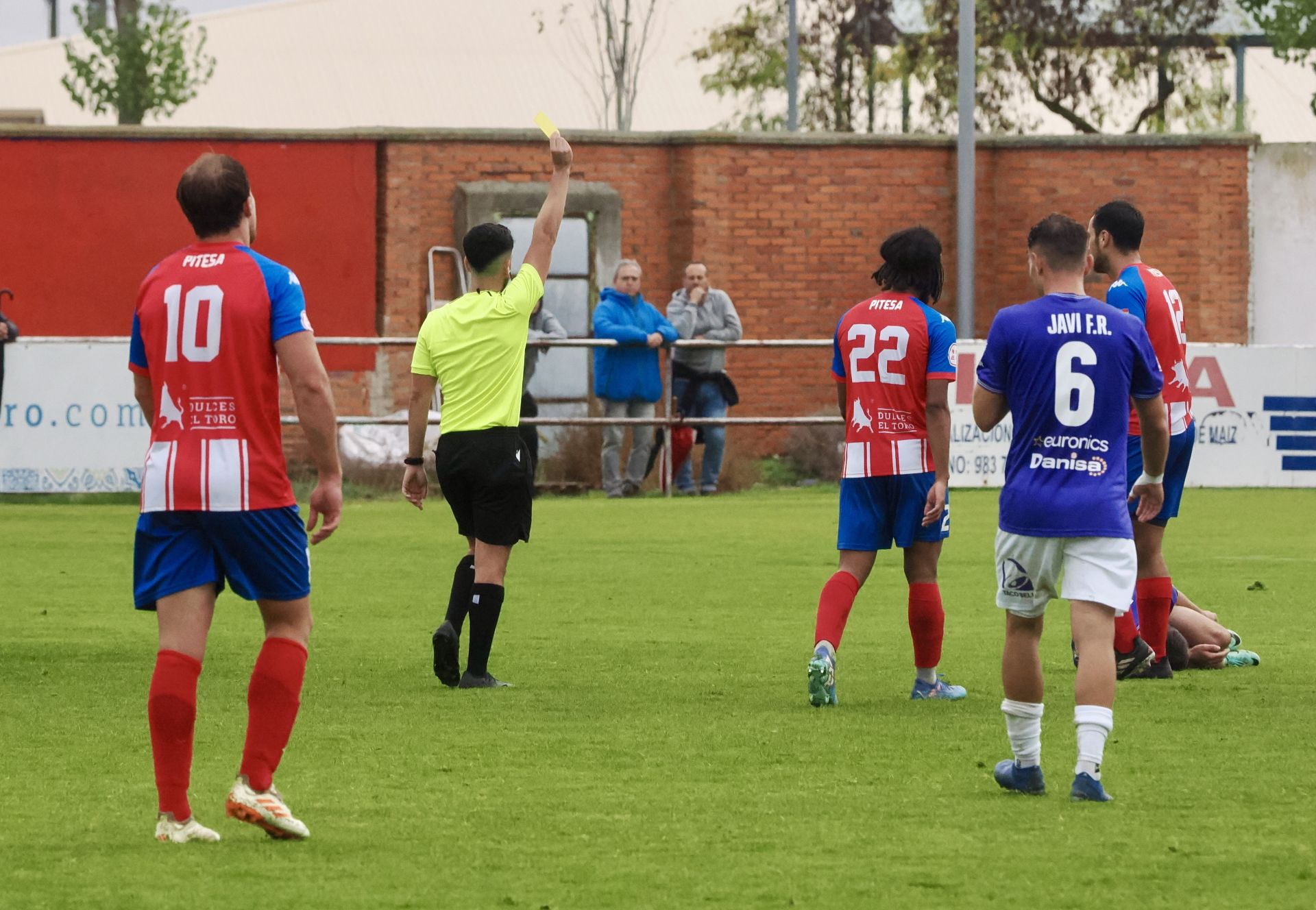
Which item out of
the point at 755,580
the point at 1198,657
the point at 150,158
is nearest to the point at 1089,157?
the point at 150,158

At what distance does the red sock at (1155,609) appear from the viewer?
356 inches

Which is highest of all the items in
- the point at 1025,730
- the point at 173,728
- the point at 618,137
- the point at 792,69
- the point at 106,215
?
the point at 792,69

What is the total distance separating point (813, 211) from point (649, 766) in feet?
63.7

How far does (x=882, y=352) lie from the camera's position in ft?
27.8

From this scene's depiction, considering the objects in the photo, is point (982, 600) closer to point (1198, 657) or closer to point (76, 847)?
point (1198, 657)

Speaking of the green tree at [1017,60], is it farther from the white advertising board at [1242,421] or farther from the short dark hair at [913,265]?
the short dark hair at [913,265]

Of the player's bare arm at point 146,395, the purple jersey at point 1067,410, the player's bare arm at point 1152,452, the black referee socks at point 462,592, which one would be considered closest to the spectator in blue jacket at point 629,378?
the black referee socks at point 462,592

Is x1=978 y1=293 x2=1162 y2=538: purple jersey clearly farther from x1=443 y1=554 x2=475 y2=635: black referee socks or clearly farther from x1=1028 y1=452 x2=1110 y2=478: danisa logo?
x1=443 y1=554 x2=475 y2=635: black referee socks

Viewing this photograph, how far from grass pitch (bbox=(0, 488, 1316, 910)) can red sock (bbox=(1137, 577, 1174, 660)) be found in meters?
0.20

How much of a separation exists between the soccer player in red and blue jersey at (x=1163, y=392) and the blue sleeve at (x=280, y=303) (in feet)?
13.5

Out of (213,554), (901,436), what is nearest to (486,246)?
(901,436)

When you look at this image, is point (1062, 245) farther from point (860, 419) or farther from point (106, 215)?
point (106, 215)

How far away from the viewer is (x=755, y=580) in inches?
532

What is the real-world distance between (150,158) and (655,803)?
1941cm
